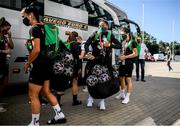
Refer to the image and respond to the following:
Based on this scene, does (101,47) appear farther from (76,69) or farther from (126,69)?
(126,69)

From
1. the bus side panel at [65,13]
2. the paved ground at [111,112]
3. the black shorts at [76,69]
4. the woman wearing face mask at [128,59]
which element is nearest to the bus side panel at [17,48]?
the paved ground at [111,112]

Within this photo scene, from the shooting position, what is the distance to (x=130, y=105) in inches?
316

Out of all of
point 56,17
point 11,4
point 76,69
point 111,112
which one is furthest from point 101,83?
point 56,17

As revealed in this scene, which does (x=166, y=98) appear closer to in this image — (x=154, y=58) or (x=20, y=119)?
(x=20, y=119)

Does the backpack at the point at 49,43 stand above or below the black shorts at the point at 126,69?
above

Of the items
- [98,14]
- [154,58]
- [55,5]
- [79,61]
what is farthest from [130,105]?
[154,58]

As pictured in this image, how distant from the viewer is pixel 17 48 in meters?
8.71

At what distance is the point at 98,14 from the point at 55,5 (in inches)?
113

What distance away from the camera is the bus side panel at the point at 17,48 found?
851 cm

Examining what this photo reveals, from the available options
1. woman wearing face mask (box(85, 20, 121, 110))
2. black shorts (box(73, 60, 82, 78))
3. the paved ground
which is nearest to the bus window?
black shorts (box(73, 60, 82, 78))

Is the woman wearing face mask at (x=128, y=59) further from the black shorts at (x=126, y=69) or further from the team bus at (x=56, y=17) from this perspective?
the team bus at (x=56, y=17)

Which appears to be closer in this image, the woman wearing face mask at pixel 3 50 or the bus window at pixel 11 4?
the woman wearing face mask at pixel 3 50

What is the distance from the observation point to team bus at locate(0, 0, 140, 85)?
8562 millimetres

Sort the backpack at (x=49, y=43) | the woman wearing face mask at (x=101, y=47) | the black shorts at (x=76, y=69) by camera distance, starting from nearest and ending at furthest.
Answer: the backpack at (x=49, y=43), the woman wearing face mask at (x=101, y=47), the black shorts at (x=76, y=69)
